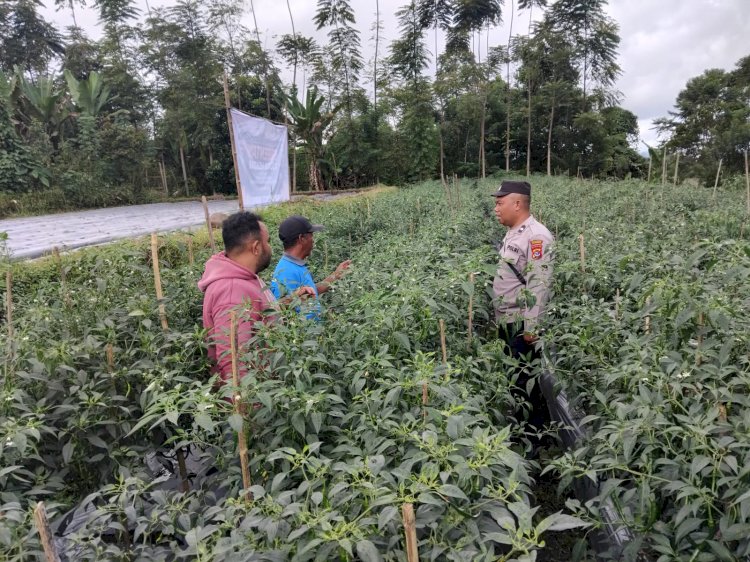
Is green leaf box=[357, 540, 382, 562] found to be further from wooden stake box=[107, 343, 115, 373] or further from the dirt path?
the dirt path

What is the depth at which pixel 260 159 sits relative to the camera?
6.45 metres

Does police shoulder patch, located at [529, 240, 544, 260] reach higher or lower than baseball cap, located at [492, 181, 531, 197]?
lower

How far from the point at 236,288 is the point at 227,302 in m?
0.07

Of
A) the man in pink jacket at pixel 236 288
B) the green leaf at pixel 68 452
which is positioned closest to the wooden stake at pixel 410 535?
the man in pink jacket at pixel 236 288

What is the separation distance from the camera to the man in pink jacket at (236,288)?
1840 millimetres

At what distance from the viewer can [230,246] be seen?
223cm

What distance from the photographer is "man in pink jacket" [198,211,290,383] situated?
184cm

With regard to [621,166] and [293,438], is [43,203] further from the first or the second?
[621,166]

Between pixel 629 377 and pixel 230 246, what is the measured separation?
5.58 feet

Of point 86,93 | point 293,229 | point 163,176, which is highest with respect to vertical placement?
point 86,93

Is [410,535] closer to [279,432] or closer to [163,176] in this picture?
[279,432]

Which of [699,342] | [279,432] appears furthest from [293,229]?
[699,342]

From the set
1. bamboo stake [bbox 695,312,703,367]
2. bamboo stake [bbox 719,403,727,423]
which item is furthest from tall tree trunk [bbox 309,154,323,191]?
bamboo stake [bbox 719,403,727,423]

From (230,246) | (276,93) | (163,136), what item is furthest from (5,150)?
(230,246)
